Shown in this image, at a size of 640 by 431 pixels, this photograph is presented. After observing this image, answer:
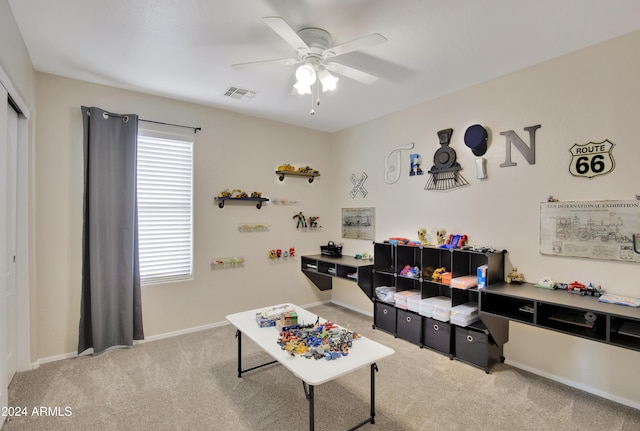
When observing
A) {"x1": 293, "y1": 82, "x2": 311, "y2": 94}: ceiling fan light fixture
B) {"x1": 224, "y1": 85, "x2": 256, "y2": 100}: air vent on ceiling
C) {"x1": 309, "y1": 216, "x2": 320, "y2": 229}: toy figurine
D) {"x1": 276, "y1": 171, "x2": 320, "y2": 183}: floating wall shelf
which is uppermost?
{"x1": 224, "y1": 85, "x2": 256, "y2": 100}: air vent on ceiling

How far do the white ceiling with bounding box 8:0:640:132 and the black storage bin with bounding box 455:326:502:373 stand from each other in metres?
2.33

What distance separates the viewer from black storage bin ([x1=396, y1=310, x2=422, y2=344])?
10.6 ft

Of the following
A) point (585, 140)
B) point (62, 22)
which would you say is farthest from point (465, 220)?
point (62, 22)

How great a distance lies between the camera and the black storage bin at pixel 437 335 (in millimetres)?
2986

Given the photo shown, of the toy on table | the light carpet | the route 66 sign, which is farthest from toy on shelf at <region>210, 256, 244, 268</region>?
the route 66 sign

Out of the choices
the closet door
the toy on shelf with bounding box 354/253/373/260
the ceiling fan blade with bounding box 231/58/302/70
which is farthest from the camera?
the toy on shelf with bounding box 354/253/373/260

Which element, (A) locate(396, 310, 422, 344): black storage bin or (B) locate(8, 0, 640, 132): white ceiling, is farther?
(A) locate(396, 310, 422, 344): black storage bin

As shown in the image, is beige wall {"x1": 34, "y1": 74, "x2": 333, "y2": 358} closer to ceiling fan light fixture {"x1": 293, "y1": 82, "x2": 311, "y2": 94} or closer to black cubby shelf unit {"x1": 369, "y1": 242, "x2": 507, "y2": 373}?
black cubby shelf unit {"x1": 369, "y1": 242, "x2": 507, "y2": 373}

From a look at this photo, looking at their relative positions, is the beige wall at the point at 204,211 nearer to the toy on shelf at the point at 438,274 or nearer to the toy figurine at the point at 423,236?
the toy figurine at the point at 423,236

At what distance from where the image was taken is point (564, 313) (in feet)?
7.85

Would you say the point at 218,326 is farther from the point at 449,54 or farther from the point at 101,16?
the point at 449,54

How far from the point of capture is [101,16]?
6.75 feet

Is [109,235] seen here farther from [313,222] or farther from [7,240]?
[313,222]

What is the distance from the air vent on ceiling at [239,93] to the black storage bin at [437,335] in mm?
2940
